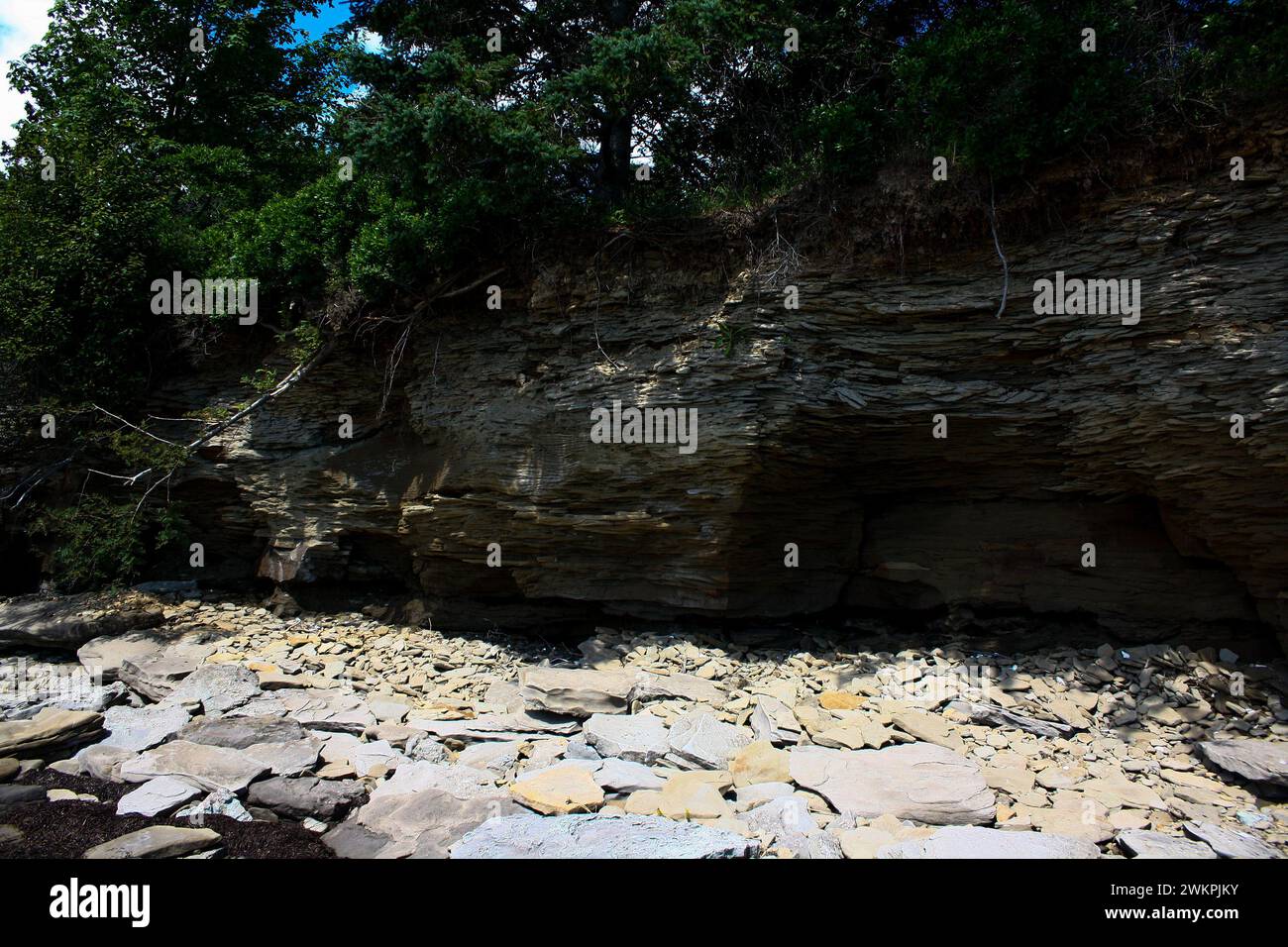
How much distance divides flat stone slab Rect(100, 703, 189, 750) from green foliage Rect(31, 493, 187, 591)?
3751mm

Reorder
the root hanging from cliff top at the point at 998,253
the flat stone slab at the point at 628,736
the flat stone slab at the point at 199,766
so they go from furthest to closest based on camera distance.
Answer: the root hanging from cliff top at the point at 998,253 < the flat stone slab at the point at 628,736 < the flat stone slab at the point at 199,766

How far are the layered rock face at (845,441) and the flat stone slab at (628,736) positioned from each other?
2459 mm

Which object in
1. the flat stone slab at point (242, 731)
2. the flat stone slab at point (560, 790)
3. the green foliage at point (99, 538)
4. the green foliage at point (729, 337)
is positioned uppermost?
the green foliage at point (729, 337)

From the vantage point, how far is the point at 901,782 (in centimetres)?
557

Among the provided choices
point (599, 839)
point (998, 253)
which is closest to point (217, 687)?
point (599, 839)

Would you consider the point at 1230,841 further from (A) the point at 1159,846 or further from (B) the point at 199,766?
(B) the point at 199,766

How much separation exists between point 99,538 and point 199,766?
640 centimetres

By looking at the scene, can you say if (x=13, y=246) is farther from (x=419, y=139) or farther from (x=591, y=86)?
(x=591, y=86)

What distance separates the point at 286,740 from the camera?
662cm

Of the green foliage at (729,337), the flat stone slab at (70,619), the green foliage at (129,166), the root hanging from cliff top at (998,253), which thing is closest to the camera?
the root hanging from cliff top at (998,253)

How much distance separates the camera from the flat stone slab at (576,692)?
7.29 meters

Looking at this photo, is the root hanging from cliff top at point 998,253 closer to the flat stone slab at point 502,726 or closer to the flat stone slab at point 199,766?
the flat stone slab at point 502,726

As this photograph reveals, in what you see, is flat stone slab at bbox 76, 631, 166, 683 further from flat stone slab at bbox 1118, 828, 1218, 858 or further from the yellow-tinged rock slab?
flat stone slab at bbox 1118, 828, 1218, 858

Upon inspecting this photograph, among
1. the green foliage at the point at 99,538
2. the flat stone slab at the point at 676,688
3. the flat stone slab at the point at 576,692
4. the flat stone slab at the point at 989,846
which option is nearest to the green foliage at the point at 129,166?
the green foliage at the point at 99,538
